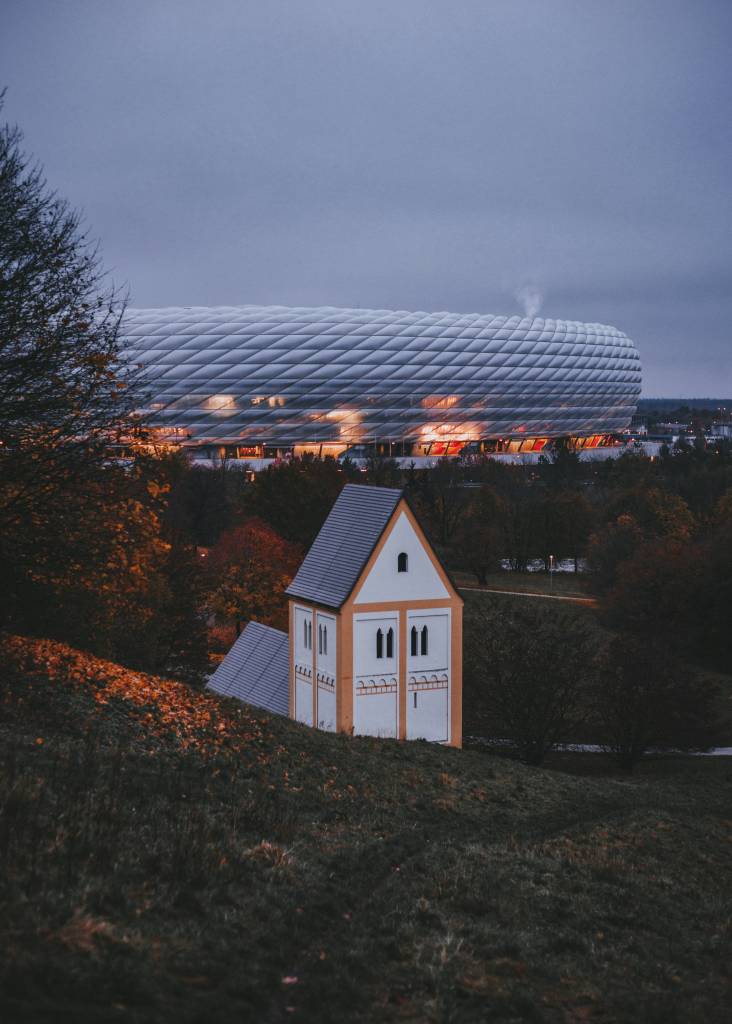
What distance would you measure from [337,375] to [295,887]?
105 metres

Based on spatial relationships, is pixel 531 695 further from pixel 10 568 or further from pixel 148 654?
pixel 10 568

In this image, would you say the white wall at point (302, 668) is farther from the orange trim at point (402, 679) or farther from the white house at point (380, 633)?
the orange trim at point (402, 679)

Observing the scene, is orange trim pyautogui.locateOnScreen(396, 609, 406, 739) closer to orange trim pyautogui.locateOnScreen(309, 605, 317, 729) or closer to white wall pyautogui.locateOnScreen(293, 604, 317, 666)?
orange trim pyautogui.locateOnScreen(309, 605, 317, 729)

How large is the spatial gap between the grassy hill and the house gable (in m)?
10.6

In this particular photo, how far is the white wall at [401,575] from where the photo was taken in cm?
2769

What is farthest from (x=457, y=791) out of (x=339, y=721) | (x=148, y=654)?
(x=148, y=654)

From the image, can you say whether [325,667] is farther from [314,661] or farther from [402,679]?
[402,679]

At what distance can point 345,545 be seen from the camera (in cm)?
2870

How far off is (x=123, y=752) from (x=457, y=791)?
6721 mm

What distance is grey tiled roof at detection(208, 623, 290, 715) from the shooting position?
99.2ft

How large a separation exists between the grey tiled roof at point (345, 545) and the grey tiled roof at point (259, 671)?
239 cm

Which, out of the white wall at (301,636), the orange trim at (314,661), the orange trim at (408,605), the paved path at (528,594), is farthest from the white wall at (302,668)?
the paved path at (528,594)

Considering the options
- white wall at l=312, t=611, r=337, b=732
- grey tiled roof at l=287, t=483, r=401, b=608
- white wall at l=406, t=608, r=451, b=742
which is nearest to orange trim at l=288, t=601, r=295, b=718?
grey tiled roof at l=287, t=483, r=401, b=608

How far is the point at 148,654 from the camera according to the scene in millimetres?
32219
